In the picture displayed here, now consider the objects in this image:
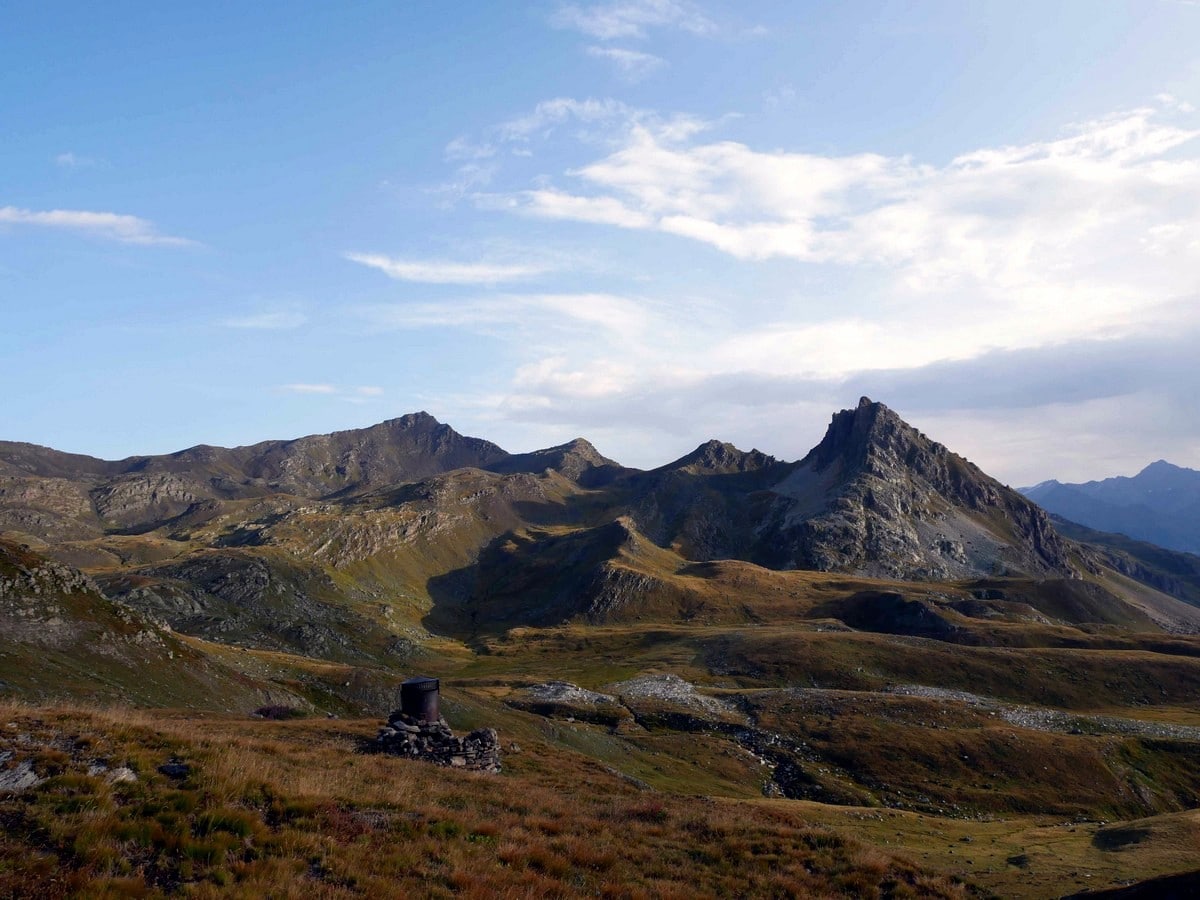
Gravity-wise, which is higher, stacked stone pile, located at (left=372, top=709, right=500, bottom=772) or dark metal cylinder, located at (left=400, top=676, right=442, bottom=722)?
dark metal cylinder, located at (left=400, top=676, right=442, bottom=722)

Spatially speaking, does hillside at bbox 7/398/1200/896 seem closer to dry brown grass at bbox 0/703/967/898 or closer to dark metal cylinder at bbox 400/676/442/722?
dry brown grass at bbox 0/703/967/898

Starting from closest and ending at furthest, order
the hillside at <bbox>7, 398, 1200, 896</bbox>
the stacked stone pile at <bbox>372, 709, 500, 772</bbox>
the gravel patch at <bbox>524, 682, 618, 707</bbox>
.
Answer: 1. the hillside at <bbox>7, 398, 1200, 896</bbox>
2. the stacked stone pile at <bbox>372, 709, 500, 772</bbox>
3. the gravel patch at <bbox>524, 682, 618, 707</bbox>

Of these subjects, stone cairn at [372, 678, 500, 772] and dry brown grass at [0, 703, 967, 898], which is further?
stone cairn at [372, 678, 500, 772]

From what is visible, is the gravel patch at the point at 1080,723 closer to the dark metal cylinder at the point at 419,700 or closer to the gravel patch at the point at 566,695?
the gravel patch at the point at 566,695

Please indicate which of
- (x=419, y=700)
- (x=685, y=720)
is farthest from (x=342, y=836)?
(x=685, y=720)

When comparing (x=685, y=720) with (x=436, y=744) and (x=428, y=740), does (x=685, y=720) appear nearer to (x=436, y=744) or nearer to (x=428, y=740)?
(x=436, y=744)

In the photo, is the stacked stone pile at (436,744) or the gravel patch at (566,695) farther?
the gravel patch at (566,695)

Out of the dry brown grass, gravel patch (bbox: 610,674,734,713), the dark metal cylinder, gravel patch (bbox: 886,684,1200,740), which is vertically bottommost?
gravel patch (bbox: 610,674,734,713)

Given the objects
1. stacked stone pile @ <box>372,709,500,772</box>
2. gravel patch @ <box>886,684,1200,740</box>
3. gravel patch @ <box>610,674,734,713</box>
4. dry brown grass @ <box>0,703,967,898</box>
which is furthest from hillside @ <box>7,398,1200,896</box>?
stacked stone pile @ <box>372,709,500,772</box>

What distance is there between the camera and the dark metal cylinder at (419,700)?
38.5 metres

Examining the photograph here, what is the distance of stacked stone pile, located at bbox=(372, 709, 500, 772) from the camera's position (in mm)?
34219

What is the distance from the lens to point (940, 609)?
171375 millimetres

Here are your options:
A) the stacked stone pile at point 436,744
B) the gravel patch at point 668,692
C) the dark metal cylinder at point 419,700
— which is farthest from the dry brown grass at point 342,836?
the gravel patch at point 668,692

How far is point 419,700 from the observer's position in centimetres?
3866
